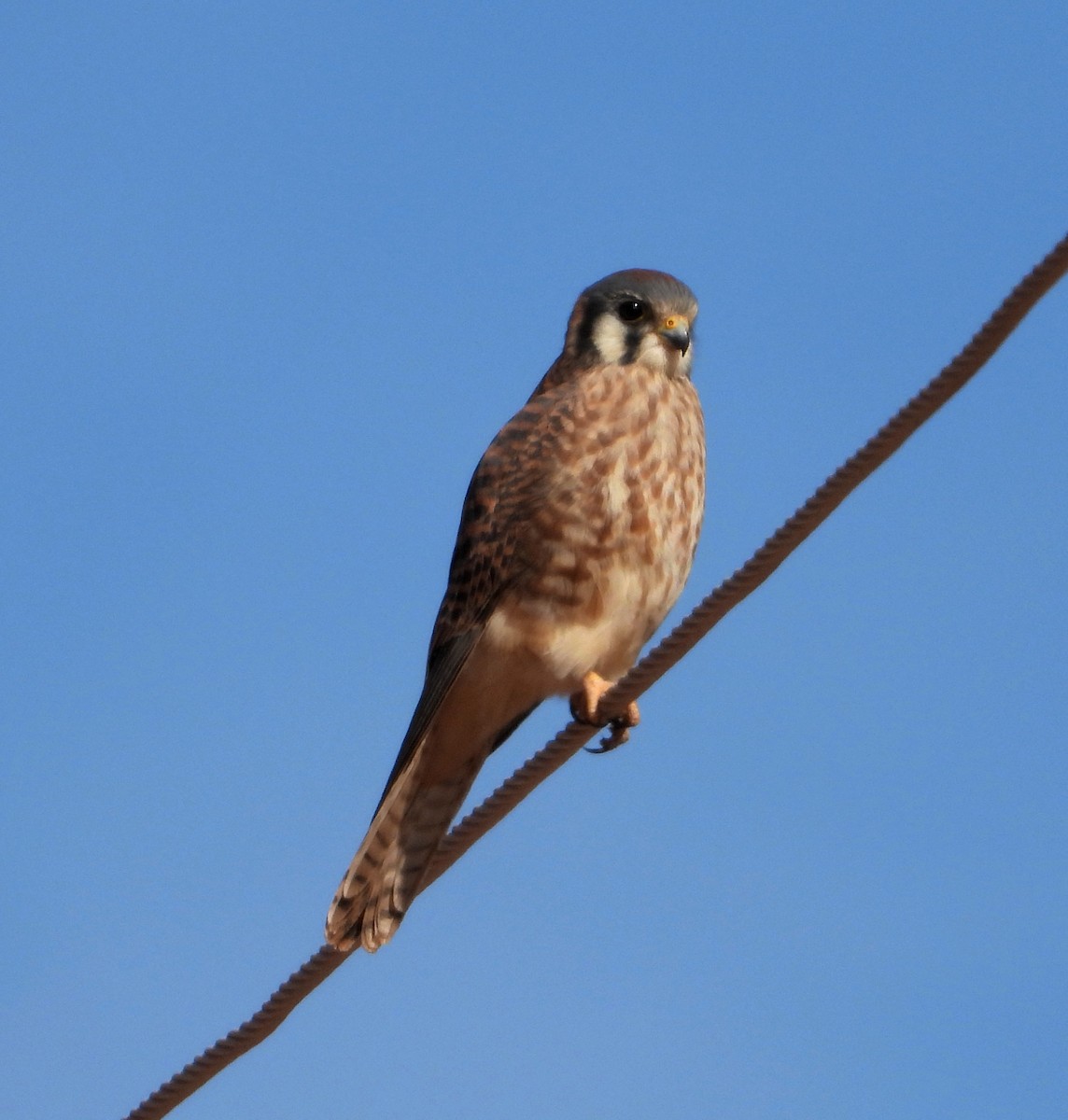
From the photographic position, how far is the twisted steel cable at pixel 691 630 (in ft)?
8.34

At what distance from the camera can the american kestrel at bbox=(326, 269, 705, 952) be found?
4300mm

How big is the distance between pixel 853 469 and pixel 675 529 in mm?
1608

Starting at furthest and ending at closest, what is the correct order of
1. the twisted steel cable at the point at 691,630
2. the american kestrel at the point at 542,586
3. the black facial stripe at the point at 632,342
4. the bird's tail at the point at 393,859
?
the black facial stripe at the point at 632,342
the american kestrel at the point at 542,586
the bird's tail at the point at 393,859
the twisted steel cable at the point at 691,630

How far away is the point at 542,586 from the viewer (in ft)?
14.3

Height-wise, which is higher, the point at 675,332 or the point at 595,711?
the point at 675,332

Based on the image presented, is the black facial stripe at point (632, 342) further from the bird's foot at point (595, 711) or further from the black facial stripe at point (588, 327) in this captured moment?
the bird's foot at point (595, 711)

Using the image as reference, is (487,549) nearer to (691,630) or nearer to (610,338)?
(610,338)

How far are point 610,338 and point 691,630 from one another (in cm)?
182

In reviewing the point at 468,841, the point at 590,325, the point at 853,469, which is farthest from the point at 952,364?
the point at 590,325

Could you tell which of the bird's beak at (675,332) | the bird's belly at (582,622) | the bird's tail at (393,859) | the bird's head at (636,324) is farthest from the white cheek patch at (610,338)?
the bird's tail at (393,859)

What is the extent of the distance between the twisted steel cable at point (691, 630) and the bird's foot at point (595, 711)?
540 millimetres

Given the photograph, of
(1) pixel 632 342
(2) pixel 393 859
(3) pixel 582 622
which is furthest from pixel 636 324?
(2) pixel 393 859

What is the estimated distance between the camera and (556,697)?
14.7ft

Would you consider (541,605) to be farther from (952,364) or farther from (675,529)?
(952,364)
